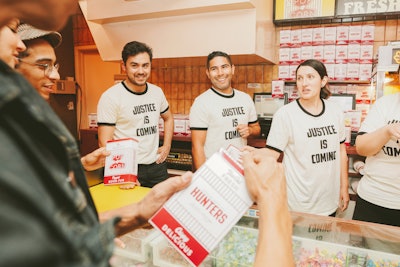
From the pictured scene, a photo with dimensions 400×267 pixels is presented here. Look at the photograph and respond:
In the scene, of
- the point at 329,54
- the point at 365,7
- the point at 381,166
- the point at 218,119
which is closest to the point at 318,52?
the point at 329,54

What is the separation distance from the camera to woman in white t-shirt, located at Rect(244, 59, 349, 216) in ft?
7.47

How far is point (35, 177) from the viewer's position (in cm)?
32

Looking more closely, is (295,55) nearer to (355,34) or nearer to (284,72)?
(284,72)

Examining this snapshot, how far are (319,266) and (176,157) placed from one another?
8.61 feet

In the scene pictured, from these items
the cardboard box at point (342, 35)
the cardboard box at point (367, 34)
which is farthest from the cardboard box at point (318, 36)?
the cardboard box at point (367, 34)

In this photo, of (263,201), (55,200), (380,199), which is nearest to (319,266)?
(263,201)

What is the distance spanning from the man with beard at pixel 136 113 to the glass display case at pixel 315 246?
4.44 ft

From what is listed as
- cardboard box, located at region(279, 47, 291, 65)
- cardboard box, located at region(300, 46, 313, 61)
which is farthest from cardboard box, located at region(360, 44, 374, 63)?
cardboard box, located at region(279, 47, 291, 65)

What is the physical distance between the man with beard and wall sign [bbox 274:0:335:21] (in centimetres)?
177

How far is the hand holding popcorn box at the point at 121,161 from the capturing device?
1.86 m

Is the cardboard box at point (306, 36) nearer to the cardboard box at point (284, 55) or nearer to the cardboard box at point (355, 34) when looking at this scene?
the cardboard box at point (284, 55)

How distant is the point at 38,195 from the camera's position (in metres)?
0.29

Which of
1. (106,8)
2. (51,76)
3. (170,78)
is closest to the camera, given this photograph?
(51,76)

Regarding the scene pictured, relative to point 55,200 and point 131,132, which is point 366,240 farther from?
point 131,132
